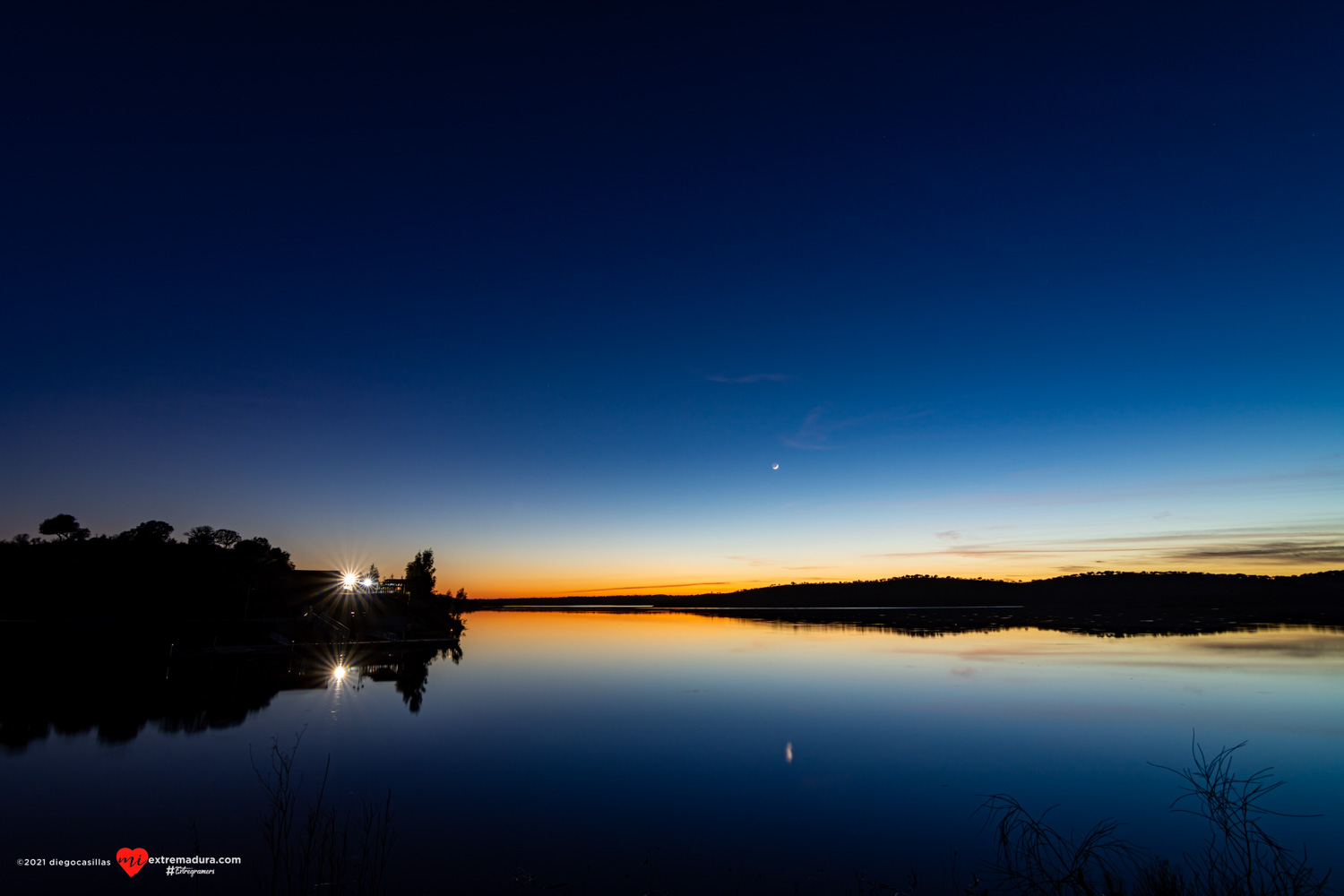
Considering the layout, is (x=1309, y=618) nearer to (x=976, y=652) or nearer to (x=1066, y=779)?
(x=976, y=652)

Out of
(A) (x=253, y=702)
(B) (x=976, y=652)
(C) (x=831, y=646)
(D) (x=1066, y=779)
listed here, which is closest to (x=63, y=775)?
(A) (x=253, y=702)

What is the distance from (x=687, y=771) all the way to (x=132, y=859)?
45.3 ft

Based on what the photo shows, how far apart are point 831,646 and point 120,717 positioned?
5295 centimetres

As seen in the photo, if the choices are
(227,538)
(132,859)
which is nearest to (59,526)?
(227,538)

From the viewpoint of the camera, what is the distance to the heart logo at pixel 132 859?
488 inches

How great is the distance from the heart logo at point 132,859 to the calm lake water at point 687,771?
1.07ft

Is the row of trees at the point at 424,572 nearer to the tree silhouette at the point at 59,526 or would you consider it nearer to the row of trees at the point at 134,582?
the row of trees at the point at 134,582

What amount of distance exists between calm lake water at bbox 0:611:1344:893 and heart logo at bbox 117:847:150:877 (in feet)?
1.07

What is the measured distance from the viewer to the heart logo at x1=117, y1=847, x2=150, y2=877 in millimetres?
12406

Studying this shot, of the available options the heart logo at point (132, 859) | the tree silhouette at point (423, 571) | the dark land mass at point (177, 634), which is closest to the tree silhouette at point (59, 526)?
the dark land mass at point (177, 634)

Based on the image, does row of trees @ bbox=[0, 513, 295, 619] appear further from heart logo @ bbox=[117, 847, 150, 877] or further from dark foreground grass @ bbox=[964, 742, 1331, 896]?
dark foreground grass @ bbox=[964, 742, 1331, 896]

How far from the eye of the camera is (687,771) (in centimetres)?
1980

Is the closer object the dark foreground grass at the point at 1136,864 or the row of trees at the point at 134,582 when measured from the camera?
the dark foreground grass at the point at 1136,864

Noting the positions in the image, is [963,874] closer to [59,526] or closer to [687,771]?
[687,771]
